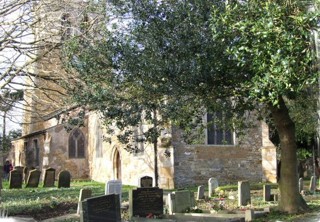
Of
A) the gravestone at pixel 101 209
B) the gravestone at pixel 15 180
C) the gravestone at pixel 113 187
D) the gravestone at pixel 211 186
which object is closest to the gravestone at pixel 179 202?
the gravestone at pixel 113 187

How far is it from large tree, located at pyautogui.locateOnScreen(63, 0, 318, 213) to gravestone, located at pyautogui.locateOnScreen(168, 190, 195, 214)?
218cm

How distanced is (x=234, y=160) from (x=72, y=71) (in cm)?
1463

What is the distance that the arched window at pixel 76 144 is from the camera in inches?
1379

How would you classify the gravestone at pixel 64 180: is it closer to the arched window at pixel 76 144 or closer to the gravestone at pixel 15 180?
the gravestone at pixel 15 180

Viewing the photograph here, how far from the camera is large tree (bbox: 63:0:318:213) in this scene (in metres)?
7.86

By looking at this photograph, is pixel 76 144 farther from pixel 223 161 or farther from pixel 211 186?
pixel 211 186

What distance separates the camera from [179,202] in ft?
40.5

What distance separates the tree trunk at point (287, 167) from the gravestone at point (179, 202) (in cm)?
258

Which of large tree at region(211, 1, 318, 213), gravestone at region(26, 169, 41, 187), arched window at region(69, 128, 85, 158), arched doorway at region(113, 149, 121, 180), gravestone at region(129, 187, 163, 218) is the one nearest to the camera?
large tree at region(211, 1, 318, 213)

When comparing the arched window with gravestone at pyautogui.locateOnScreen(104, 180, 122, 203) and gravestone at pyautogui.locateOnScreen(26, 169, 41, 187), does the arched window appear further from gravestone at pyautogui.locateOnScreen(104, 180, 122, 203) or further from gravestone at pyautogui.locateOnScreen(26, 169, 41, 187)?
gravestone at pyautogui.locateOnScreen(104, 180, 122, 203)

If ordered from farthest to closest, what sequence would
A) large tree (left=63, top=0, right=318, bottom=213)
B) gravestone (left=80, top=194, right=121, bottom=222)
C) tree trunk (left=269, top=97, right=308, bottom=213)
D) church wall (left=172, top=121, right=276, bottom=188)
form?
church wall (left=172, top=121, right=276, bottom=188)
tree trunk (left=269, top=97, right=308, bottom=213)
gravestone (left=80, top=194, right=121, bottom=222)
large tree (left=63, top=0, right=318, bottom=213)

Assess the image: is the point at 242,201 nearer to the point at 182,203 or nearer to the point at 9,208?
the point at 182,203

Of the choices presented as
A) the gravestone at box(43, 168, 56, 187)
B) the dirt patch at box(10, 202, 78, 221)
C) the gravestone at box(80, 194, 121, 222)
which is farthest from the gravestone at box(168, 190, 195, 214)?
the gravestone at box(43, 168, 56, 187)

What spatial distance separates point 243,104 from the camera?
11.1 m
